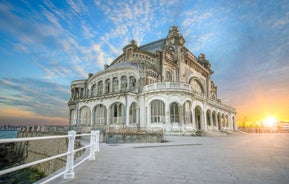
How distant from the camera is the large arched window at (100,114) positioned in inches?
1162

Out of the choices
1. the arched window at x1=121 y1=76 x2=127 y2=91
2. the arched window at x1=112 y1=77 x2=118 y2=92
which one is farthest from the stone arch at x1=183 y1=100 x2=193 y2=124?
the arched window at x1=112 y1=77 x2=118 y2=92

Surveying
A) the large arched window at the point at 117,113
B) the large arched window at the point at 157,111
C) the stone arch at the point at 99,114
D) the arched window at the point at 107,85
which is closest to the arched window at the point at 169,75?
the large arched window at the point at 157,111

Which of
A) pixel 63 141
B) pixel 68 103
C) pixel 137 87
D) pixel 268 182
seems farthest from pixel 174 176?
pixel 68 103

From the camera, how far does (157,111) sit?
2455cm

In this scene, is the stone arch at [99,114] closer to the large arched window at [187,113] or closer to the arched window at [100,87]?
the arched window at [100,87]

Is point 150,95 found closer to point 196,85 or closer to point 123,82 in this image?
point 123,82

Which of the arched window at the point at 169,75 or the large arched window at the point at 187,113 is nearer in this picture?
the large arched window at the point at 187,113

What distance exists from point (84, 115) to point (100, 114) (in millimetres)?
4386

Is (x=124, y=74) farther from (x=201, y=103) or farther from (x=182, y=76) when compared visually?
(x=201, y=103)

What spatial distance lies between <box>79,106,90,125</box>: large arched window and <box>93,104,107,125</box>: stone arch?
241cm

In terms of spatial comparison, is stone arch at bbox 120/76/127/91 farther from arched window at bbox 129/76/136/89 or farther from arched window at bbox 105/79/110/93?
arched window at bbox 105/79/110/93

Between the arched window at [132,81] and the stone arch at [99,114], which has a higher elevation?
the arched window at [132,81]

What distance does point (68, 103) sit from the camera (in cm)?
3853

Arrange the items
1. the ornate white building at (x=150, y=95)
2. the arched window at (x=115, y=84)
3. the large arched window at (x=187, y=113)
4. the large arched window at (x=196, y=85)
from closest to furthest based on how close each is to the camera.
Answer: the ornate white building at (x=150, y=95), the large arched window at (x=187, y=113), the arched window at (x=115, y=84), the large arched window at (x=196, y=85)
